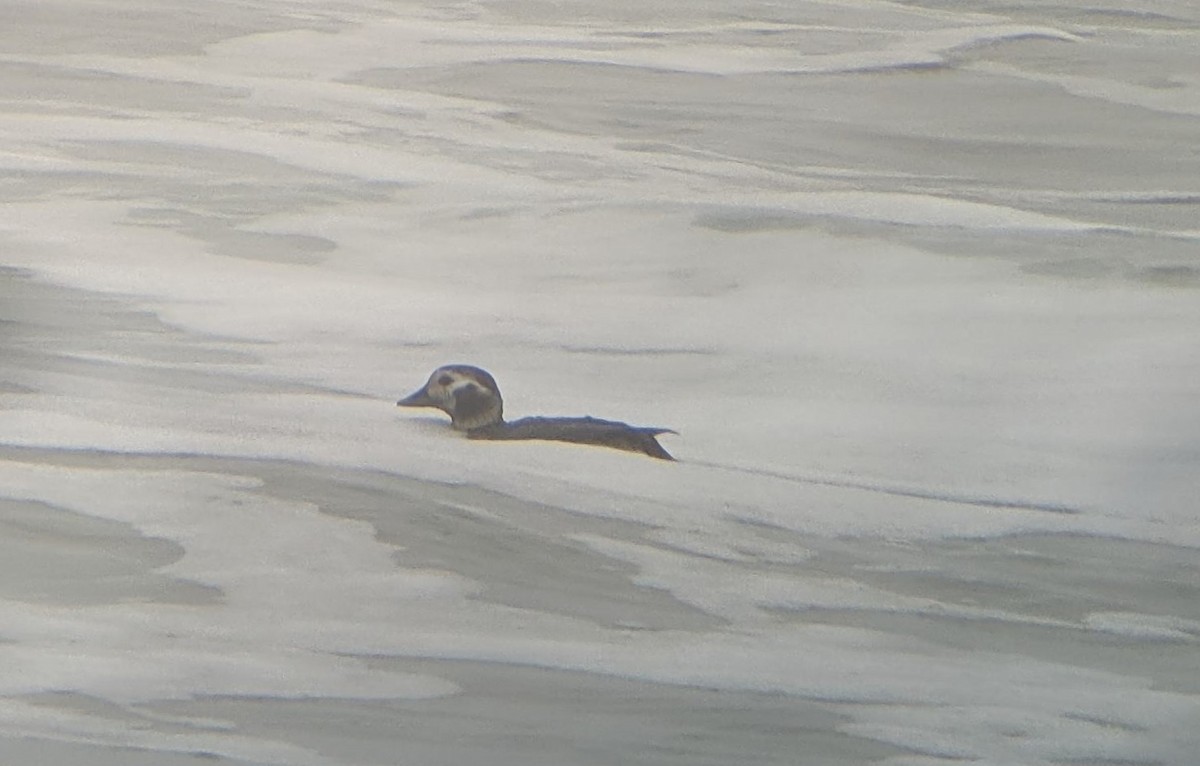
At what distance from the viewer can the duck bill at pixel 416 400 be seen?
1111 mm

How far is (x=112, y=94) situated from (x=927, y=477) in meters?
0.80

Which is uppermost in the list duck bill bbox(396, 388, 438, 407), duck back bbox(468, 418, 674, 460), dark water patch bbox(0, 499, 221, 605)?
duck bill bbox(396, 388, 438, 407)

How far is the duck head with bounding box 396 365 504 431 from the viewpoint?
3.62ft

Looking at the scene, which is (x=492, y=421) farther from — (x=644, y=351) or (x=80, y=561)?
(x=80, y=561)

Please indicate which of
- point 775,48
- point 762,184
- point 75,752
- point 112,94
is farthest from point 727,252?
point 75,752

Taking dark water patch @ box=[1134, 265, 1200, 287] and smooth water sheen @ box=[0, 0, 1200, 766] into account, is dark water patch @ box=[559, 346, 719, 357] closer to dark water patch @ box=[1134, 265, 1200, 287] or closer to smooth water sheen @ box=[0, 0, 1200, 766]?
smooth water sheen @ box=[0, 0, 1200, 766]

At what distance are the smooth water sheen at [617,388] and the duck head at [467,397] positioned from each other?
0.05 ft

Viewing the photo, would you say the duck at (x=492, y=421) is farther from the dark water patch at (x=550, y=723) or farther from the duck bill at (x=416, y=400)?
the dark water patch at (x=550, y=723)

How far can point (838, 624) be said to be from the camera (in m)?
1.07

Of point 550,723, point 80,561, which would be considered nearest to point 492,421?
point 550,723

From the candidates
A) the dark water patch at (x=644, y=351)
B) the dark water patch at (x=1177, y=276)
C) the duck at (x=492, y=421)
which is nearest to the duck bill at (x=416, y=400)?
the duck at (x=492, y=421)

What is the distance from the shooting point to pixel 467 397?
43.4 inches

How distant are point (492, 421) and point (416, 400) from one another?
0.07m

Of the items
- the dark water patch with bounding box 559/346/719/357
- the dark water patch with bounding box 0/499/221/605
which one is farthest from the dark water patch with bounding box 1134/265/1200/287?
the dark water patch with bounding box 0/499/221/605
